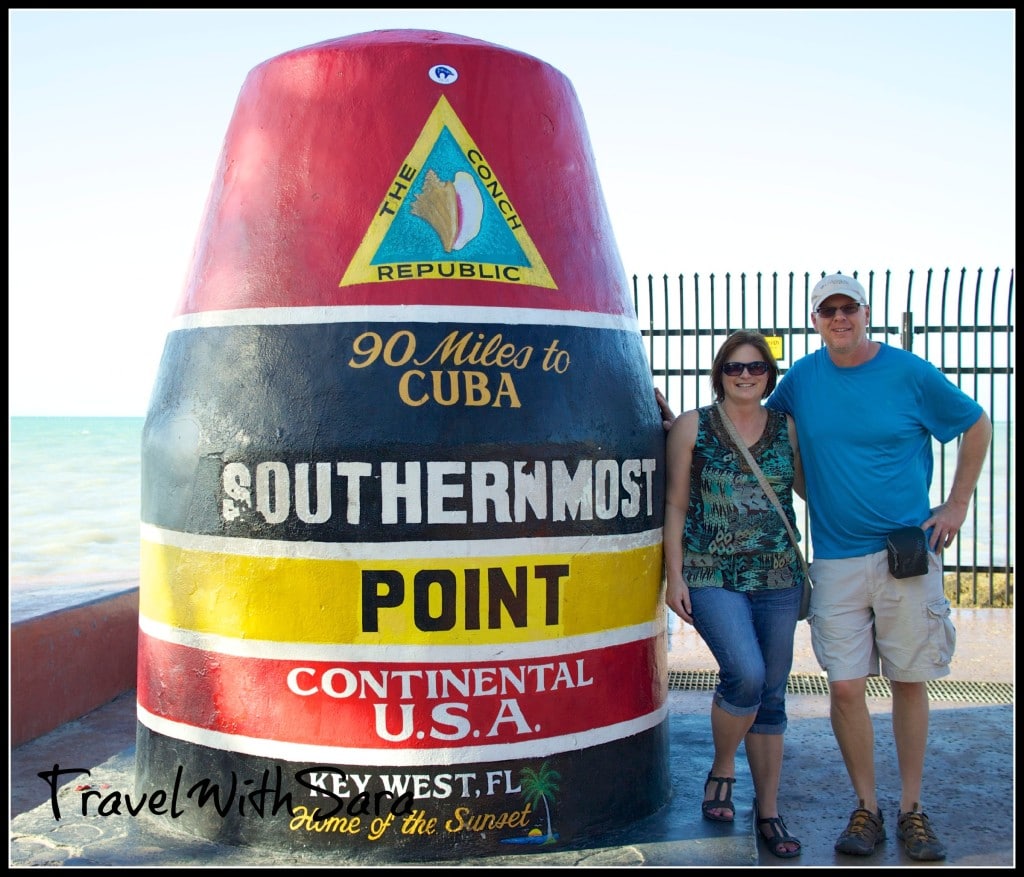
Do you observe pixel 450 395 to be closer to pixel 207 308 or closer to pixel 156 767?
pixel 207 308

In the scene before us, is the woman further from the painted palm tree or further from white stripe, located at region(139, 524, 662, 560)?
the painted palm tree

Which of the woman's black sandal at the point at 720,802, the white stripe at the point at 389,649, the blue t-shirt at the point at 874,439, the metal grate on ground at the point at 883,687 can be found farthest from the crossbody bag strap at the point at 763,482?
the metal grate on ground at the point at 883,687

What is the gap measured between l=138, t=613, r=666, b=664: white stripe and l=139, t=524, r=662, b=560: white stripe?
308mm

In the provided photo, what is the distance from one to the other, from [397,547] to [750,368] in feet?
5.00

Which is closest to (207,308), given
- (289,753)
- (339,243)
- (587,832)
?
(339,243)

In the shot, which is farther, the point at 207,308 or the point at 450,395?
the point at 207,308

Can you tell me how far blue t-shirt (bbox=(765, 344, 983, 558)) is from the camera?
404 centimetres

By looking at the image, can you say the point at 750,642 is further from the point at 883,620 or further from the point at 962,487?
the point at 962,487

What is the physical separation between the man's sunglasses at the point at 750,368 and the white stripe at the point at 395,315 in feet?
1.86

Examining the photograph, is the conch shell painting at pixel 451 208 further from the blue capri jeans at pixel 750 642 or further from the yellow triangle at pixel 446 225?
the blue capri jeans at pixel 750 642

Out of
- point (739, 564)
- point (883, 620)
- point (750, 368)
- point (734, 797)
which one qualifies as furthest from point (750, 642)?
point (750, 368)

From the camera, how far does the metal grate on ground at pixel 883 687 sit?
636cm

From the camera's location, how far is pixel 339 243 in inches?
149

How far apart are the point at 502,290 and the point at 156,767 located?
2.24 metres
